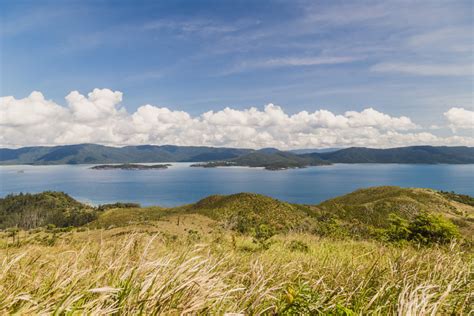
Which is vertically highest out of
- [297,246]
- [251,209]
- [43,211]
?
[297,246]

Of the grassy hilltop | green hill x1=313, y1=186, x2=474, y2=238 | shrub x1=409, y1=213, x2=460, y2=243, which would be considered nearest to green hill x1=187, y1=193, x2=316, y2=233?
green hill x1=313, y1=186, x2=474, y2=238

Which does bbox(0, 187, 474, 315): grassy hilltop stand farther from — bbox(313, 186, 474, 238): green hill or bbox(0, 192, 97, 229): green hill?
bbox(0, 192, 97, 229): green hill

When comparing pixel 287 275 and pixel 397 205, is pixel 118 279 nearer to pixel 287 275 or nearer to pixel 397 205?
pixel 287 275

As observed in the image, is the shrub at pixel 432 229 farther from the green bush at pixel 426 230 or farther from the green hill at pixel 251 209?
the green hill at pixel 251 209

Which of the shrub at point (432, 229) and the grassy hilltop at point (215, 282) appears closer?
the grassy hilltop at point (215, 282)

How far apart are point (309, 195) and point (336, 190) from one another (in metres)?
24.4

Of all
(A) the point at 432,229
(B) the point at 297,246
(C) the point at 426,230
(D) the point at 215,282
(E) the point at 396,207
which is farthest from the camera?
(E) the point at 396,207

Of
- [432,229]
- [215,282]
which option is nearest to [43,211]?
[432,229]

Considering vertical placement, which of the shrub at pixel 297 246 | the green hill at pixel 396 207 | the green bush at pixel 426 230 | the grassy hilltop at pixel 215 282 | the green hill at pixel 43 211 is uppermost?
the grassy hilltop at pixel 215 282

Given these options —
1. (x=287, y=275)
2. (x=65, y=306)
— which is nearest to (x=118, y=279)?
(x=65, y=306)

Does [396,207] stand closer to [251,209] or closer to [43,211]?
[251,209]

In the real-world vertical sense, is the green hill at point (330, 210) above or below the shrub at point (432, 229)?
below

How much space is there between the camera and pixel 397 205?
194ft

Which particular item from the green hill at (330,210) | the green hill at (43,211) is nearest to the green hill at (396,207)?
the green hill at (330,210)
